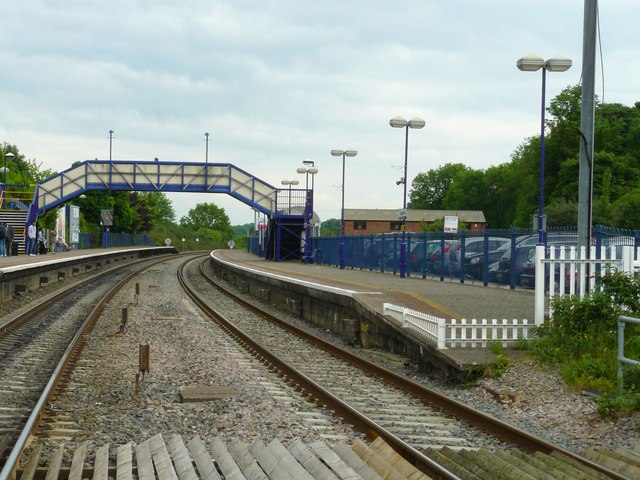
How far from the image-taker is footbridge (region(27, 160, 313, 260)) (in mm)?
47406

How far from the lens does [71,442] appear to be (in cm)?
732

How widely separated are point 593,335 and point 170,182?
40052mm

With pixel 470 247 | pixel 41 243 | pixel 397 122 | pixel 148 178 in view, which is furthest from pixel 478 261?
pixel 41 243

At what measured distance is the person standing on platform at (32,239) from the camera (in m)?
43.2

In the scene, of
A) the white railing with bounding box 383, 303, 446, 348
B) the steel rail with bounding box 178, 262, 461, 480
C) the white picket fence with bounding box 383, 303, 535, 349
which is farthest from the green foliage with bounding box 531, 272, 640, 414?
the steel rail with bounding box 178, 262, 461, 480

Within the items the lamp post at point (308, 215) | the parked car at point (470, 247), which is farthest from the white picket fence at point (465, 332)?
the lamp post at point (308, 215)

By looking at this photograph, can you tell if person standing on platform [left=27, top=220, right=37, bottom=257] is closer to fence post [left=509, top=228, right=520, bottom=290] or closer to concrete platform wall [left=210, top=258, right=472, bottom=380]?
concrete platform wall [left=210, top=258, right=472, bottom=380]

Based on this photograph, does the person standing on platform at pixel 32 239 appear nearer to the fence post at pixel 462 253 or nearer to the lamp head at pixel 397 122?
the lamp head at pixel 397 122

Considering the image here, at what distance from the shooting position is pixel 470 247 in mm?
24438

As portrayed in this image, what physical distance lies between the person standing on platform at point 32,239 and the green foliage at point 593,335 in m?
37.1

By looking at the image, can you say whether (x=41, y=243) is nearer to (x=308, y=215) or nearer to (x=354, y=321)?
(x=308, y=215)

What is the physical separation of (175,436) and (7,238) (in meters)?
37.5

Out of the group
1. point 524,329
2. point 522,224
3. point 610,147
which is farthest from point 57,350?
point 522,224

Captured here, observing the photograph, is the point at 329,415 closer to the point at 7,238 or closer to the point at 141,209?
the point at 7,238
